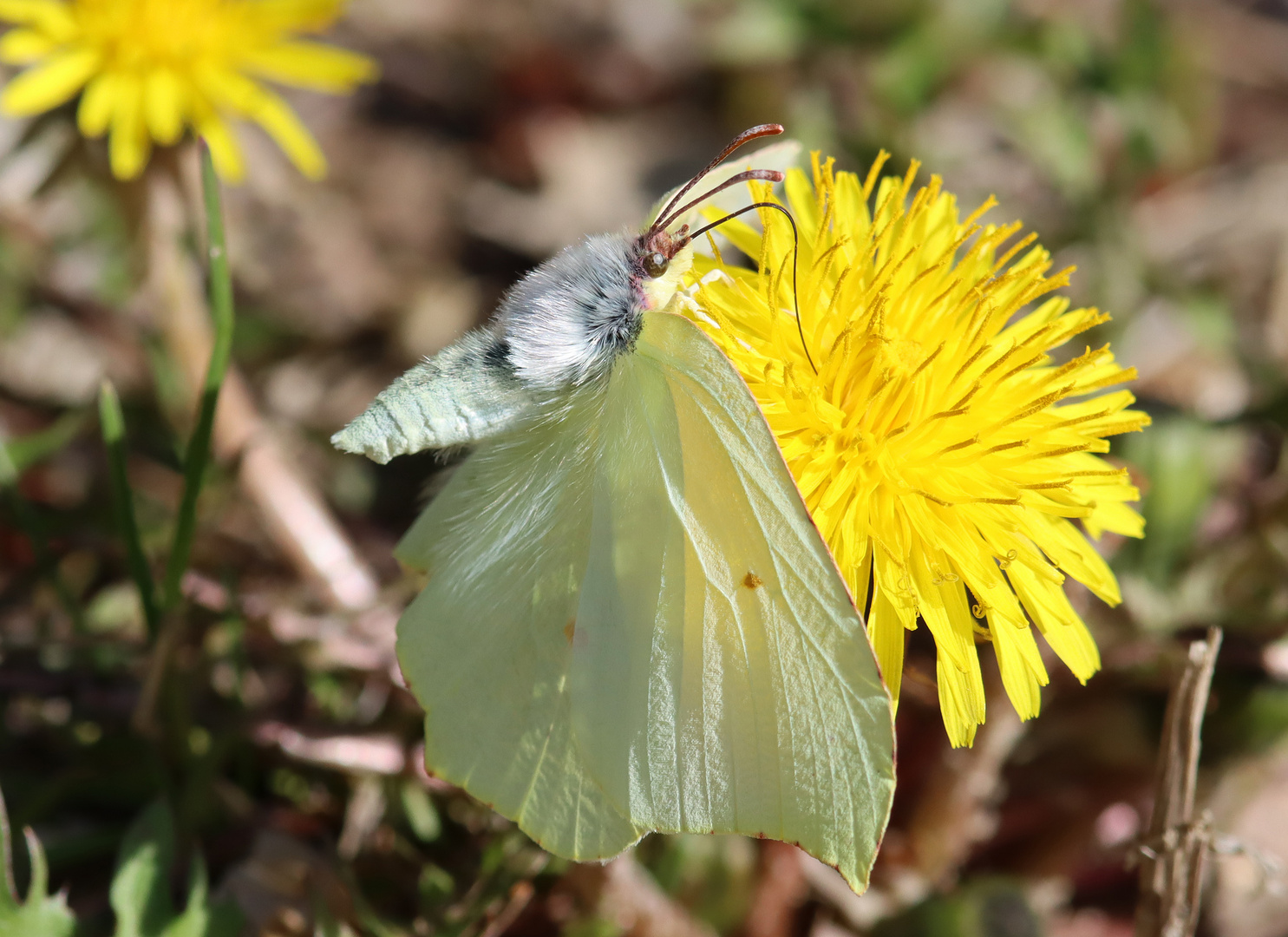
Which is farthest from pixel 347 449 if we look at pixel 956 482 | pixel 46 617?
pixel 46 617

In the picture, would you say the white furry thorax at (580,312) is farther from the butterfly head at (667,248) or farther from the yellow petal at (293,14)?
the yellow petal at (293,14)

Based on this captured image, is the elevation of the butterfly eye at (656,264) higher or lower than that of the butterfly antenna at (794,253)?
lower

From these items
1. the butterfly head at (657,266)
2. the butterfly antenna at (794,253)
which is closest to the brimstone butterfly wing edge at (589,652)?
the butterfly head at (657,266)

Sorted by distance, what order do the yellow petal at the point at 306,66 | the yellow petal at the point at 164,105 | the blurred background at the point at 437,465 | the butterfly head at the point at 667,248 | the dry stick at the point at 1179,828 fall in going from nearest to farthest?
1. the butterfly head at the point at 667,248
2. the dry stick at the point at 1179,828
3. the blurred background at the point at 437,465
4. the yellow petal at the point at 164,105
5. the yellow petal at the point at 306,66

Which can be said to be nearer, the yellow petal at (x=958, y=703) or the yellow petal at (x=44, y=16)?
the yellow petal at (x=958, y=703)

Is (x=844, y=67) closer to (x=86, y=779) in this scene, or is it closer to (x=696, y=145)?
(x=696, y=145)
